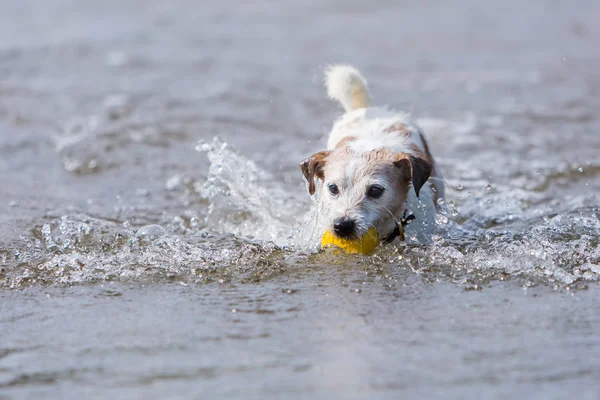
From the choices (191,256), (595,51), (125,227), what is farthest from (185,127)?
(595,51)

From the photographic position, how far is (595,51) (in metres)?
14.9

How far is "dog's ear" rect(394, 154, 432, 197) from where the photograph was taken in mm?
5105

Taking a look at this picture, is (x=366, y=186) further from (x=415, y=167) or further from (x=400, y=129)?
(x=400, y=129)

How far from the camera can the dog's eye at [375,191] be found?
5027 millimetres

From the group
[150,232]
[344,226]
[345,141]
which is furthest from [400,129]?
[150,232]

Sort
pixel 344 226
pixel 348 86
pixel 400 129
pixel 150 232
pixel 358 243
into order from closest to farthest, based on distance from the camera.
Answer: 1. pixel 344 226
2. pixel 358 243
3. pixel 150 232
4. pixel 400 129
5. pixel 348 86

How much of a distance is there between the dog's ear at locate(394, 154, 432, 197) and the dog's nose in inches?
22.7

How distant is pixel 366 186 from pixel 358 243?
0.38 m

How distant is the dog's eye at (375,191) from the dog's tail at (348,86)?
1.69 meters

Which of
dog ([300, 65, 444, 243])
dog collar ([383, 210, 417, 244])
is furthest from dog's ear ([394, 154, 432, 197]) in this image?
dog collar ([383, 210, 417, 244])

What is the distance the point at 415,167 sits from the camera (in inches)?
201

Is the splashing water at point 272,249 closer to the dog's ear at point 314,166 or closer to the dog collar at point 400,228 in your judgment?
the dog collar at point 400,228

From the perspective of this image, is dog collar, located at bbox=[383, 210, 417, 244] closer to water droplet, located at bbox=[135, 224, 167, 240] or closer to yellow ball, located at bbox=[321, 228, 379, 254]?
yellow ball, located at bbox=[321, 228, 379, 254]

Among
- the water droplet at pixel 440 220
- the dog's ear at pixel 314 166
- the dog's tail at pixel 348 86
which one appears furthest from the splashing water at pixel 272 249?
the dog's tail at pixel 348 86
